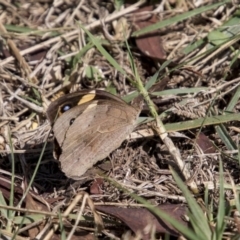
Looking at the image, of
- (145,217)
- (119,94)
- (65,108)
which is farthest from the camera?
(119,94)

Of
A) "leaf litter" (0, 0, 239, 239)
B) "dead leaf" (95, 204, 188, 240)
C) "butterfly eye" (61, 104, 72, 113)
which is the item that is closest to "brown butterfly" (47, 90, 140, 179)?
"butterfly eye" (61, 104, 72, 113)

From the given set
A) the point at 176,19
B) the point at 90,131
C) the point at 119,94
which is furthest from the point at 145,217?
the point at 176,19

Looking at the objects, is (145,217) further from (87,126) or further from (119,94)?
(119,94)

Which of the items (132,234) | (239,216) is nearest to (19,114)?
(132,234)

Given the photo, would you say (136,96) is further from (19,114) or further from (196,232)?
(196,232)

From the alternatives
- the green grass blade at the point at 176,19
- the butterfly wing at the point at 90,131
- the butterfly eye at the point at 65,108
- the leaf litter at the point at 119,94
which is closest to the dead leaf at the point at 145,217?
the leaf litter at the point at 119,94

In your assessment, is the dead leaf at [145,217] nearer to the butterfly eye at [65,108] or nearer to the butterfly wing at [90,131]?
the butterfly wing at [90,131]

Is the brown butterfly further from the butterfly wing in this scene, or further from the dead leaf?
the dead leaf

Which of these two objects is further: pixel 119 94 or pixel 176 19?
pixel 176 19
